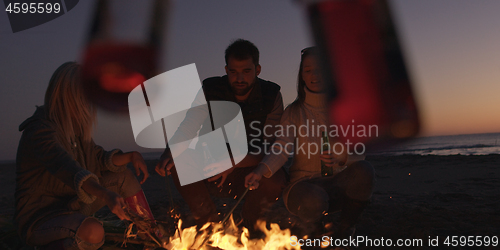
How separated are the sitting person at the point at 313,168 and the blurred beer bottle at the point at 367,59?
36.9 inches

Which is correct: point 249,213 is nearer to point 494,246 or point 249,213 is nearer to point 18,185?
point 18,185

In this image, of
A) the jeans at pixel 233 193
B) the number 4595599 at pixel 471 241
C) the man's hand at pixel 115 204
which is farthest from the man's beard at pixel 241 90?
the number 4595599 at pixel 471 241

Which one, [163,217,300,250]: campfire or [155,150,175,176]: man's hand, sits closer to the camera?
[163,217,300,250]: campfire

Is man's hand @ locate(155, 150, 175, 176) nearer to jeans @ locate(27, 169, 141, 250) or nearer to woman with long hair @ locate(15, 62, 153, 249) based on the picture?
woman with long hair @ locate(15, 62, 153, 249)

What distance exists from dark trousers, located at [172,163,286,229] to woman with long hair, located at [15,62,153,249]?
46cm

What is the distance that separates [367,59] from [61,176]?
11.6ft

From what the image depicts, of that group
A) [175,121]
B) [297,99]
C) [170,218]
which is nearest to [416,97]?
[297,99]

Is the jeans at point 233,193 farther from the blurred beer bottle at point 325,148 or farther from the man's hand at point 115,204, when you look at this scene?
the man's hand at point 115,204

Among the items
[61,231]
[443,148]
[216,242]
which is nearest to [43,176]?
[61,231]

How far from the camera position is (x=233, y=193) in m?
3.09

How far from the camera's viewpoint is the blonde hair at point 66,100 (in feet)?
7.42

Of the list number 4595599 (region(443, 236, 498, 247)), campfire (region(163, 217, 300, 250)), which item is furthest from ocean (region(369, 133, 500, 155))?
campfire (region(163, 217, 300, 250))

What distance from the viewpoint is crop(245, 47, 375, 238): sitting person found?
2717mm

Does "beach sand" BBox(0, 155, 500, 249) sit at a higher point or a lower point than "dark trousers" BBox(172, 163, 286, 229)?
lower
